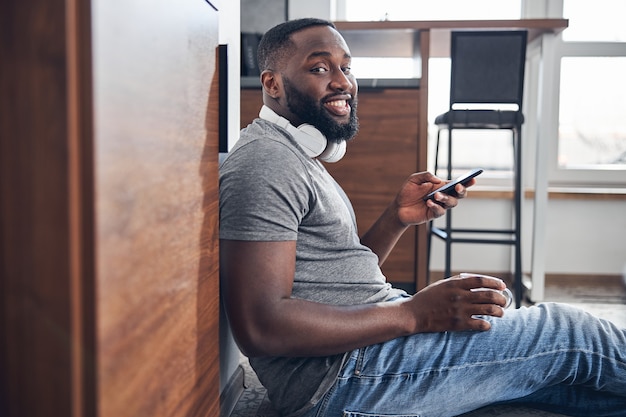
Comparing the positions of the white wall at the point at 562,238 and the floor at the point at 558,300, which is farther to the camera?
the white wall at the point at 562,238

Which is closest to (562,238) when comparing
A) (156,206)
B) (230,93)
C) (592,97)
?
(592,97)

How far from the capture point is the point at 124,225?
0.59m

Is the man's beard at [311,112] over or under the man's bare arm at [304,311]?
over

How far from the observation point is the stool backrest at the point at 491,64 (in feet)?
8.23

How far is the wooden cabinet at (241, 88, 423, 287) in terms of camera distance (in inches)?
101

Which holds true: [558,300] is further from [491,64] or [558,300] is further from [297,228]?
[297,228]

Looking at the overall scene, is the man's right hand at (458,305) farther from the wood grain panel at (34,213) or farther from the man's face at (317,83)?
the wood grain panel at (34,213)

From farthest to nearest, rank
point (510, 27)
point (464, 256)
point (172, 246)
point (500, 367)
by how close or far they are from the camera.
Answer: point (464, 256)
point (510, 27)
point (500, 367)
point (172, 246)

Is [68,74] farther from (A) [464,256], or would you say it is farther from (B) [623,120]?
(B) [623,120]

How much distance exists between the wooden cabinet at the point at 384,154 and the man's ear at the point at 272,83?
1222 mm

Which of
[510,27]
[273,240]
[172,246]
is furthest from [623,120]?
[172,246]

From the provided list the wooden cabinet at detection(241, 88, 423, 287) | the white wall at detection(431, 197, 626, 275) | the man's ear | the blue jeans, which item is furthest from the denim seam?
the white wall at detection(431, 197, 626, 275)

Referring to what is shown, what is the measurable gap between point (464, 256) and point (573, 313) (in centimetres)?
232

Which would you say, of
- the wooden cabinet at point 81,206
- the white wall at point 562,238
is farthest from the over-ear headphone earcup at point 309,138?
the white wall at point 562,238
